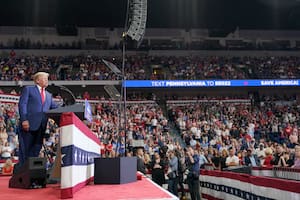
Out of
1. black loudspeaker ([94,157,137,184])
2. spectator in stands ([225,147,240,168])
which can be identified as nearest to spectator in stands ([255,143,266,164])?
spectator in stands ([225,147,240,168])

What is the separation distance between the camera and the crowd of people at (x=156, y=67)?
88.5 ft

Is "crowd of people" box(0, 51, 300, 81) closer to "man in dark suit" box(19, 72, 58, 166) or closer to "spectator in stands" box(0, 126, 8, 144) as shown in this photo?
"spectator in stands" box(0, 126, 8, 144)

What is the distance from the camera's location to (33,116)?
517cm

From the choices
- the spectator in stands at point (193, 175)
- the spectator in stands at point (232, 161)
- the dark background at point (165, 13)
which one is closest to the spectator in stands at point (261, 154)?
the spectator in stands at point (232, 161)

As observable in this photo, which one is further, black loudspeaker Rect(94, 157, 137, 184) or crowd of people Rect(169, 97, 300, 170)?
crowd of people Rect(169, 97, 300, 170)

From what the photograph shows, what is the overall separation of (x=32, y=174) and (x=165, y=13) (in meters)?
28.2

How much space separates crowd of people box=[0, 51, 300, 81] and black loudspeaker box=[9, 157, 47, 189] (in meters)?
21.8

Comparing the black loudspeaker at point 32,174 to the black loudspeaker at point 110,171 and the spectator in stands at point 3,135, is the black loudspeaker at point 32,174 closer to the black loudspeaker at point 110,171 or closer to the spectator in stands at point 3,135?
the black loudspeaker at point 110,171

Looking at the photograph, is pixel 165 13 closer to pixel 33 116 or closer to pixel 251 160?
pixel 251 160

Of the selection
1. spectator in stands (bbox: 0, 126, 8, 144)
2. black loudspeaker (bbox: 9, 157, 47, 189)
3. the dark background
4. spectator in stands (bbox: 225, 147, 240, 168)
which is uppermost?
the dark background

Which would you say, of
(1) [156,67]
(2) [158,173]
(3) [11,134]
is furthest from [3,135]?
(1) [156,67]

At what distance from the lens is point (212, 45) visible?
3388 centimetres

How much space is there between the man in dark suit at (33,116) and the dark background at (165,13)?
24.5 metres

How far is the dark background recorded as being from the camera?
29.3 meters
